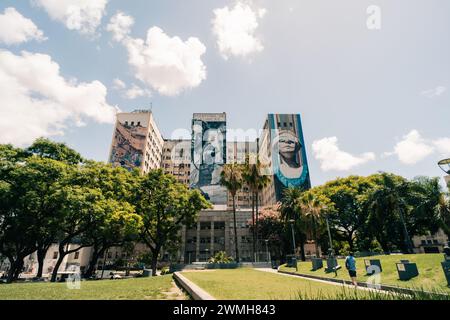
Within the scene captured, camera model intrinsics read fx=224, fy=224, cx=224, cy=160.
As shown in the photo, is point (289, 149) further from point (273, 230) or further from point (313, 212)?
point (313, 212)

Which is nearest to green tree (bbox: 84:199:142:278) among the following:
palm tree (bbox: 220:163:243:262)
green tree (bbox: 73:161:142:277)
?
green tree (bbox: 73:161:142:277)

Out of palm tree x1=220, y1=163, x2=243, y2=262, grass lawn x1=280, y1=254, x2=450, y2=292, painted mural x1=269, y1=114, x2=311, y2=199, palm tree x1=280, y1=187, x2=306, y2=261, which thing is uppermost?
painted mural x1=269, y1=114, x2=311, y2=199

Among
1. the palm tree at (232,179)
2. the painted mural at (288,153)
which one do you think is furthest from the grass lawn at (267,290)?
the painted mural at (288,153)

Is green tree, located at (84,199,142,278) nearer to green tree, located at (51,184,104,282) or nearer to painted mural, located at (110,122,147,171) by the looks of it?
green tree, located at (51,184,104,282)

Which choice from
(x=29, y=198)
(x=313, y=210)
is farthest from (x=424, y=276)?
(x=29, y=198)

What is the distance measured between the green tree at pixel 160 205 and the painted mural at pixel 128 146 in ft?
149

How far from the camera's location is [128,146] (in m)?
79.9

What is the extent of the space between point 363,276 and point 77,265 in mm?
66022

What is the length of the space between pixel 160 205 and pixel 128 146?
53148mm

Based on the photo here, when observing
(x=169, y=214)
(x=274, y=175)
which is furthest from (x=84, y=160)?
(x=274, y=175)

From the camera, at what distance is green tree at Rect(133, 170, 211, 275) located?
34.0 meters

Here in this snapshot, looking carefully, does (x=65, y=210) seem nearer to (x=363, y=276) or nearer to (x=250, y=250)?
(x=363, y=276)

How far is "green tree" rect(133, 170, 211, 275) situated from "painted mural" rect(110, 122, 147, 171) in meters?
45.5

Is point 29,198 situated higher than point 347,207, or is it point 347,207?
point 347,207
